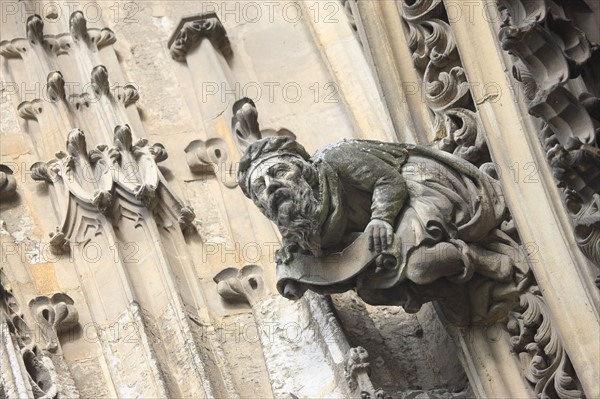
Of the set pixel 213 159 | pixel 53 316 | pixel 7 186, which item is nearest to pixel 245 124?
pixel 213 159

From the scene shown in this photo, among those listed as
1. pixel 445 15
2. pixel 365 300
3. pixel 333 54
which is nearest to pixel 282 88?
pixel 333 54

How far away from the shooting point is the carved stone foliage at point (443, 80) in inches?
287

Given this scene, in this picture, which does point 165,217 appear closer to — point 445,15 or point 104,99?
point 104,99

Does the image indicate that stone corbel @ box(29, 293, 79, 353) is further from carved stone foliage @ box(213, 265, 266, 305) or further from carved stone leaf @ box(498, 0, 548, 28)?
carved stone leaf @ box(498, 0, 548, 28)

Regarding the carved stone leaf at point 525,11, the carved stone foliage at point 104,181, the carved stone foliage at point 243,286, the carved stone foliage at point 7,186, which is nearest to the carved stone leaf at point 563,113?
the carved stone leaf at point 525,11

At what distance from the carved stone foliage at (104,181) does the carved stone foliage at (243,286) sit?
0.24 metres

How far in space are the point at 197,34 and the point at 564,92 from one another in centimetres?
195

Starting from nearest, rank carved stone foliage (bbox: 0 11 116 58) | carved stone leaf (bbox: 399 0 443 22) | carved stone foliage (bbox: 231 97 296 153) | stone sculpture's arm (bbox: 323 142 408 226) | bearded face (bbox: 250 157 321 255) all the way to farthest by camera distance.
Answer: bearded face (bbox: 250 157 321 255) → stone sculpture's arm (bbox: 323 142 408 226) → carved stone leaf (bbox: 399 0 443 22) → carved stone foliage (bbox: 231 97 296 153) → carved stone foliage (bbox: 0 11 116 58)

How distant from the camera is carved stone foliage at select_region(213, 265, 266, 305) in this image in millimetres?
7445

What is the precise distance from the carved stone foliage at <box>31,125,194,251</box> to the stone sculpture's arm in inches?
31.8

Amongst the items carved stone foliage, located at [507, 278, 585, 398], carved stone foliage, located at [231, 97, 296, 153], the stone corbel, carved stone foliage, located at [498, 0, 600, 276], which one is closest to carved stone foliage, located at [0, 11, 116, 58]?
carved stone foliage, located at [231, 97, 296, 153]

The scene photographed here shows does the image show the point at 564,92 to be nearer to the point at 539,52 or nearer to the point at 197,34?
the point at 539,52

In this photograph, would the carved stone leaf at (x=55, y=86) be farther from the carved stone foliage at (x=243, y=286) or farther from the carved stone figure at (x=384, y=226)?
the carved stone figure at (x=384, y=226)

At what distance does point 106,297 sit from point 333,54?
1.37 m
